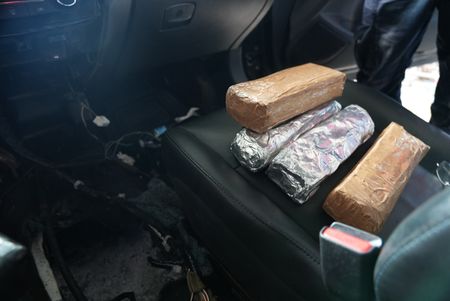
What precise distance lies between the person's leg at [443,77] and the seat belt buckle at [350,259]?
2.84 feet

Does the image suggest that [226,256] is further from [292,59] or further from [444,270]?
[292,59]

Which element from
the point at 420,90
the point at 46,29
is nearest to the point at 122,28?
the point at 46,29

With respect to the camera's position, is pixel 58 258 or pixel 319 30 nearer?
pixel 58 258

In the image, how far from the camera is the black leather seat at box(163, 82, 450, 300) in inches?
23.3

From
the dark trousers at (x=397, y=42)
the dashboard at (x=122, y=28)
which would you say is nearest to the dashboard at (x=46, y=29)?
the dashboard at (x=122, y=28)

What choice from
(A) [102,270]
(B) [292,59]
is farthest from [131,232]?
(B) [292,59]

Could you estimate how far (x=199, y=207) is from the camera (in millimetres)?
769

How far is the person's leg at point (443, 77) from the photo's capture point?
110 cm

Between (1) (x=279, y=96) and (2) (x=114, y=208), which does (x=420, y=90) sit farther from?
(2) (x=114, y=208)

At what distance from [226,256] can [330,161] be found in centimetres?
27

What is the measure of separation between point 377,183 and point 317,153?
12cm

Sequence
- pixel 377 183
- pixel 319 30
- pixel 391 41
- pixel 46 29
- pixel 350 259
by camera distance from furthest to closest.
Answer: pixel 319 30 < pixel 391 41 < pixel 46 29 < pixel 377 183 < pixel 350 259

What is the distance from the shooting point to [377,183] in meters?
0.66

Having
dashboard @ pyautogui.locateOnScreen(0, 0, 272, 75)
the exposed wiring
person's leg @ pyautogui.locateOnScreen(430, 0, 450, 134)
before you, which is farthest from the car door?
the exposed wiring
